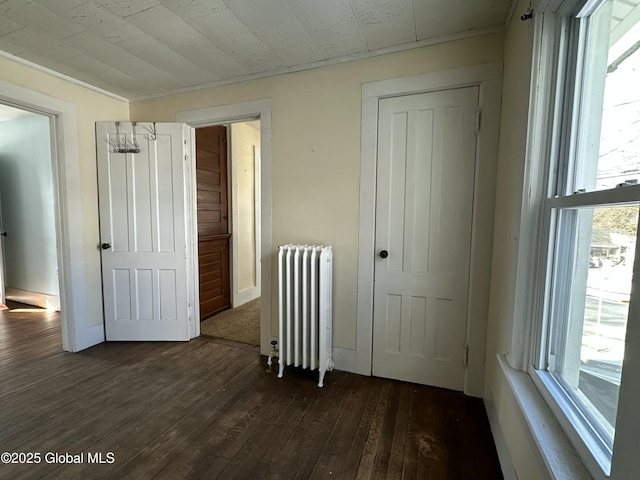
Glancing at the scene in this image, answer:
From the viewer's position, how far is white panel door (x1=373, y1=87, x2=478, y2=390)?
76.3 inches

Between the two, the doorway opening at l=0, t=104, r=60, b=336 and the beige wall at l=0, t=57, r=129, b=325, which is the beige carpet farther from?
the doorway opening at l=0, t=104, r=60, b=336

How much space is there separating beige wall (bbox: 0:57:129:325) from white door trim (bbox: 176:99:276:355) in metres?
0.93

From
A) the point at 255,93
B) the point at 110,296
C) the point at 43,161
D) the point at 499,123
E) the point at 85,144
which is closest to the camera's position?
the point at 499,123

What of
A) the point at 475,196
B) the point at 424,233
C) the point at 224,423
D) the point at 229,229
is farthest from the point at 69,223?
the point at 475,196

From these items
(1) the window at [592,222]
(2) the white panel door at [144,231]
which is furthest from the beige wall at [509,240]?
(2) the white panel door at [144,231]

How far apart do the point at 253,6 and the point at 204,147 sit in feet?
6.58

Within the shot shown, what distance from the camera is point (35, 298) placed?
158 inches

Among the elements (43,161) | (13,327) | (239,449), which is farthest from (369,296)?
(43,161)

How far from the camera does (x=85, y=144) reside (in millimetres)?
2652

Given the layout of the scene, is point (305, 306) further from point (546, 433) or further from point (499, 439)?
point (546, 433)

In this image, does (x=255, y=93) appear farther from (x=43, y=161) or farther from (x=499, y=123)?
(x=43, y=161)

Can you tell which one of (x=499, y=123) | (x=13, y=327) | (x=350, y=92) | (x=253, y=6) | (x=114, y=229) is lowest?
(x=13, y=327)

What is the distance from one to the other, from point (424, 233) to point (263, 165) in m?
1.40

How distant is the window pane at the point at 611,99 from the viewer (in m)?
0.79
